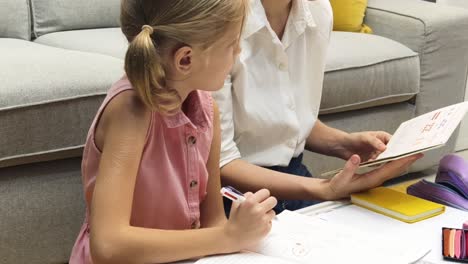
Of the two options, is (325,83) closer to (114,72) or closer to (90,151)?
(114,72)

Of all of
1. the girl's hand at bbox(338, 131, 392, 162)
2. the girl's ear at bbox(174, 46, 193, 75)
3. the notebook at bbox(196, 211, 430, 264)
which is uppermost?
the girl's ear at bbox(174, 46, 193, 75)

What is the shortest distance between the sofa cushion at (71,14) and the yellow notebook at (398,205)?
137cm

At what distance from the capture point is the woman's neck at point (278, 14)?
4.30 feet

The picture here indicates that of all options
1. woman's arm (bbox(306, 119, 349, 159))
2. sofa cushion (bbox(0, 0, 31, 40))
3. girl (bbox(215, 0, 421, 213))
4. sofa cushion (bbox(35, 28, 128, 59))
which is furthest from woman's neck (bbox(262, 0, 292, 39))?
sofa cushion (bbox(0, 0, 31, 40))

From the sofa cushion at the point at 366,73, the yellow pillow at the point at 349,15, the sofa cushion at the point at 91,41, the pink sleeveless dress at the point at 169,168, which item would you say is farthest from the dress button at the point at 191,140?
the yellow pillow at the point at 349,15

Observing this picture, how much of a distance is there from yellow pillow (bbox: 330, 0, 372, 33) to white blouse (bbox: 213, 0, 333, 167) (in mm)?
1077

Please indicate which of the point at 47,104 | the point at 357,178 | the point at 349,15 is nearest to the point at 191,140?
the point at 357,178

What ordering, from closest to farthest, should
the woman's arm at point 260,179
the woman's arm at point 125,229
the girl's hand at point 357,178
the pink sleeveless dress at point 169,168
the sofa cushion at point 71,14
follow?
1. the woman's arm at point 125,229
2. the pink sleeveless dress at point 169,168
3. the girl's hand at point 357,178
4. the woman's arm at point 260,179
5. the sofa cushion at point 71,14

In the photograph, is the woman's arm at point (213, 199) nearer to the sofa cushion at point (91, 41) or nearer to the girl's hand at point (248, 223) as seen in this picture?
the girl's hand at point (248, 223)

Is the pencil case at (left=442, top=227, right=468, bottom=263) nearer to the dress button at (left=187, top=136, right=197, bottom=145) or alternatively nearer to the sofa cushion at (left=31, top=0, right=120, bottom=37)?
the dress button at (left=187, top=136, right=197, bottom=145)

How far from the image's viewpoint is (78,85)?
1.53 m

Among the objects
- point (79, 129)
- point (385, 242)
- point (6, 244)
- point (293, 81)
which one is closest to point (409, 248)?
point (385, 242)

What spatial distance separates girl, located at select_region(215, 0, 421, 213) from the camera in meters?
1.25

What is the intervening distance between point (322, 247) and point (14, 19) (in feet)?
4.85
